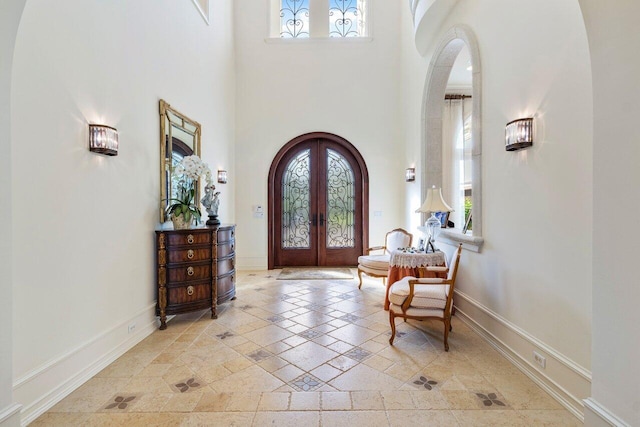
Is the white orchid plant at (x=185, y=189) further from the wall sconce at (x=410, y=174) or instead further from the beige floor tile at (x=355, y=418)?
the wall sconce at (x=410, y=174)

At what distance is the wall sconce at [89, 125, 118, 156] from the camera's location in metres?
2.46

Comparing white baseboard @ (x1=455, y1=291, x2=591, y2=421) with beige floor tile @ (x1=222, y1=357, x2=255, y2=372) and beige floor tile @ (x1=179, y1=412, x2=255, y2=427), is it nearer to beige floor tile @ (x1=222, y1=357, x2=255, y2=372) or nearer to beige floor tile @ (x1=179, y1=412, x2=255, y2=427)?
beige floor tile @ (x1=179, y1=412, x2=255, y2=427)

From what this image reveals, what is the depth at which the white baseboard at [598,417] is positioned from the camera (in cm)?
134

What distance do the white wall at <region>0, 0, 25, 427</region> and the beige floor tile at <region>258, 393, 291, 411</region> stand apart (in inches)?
51.1

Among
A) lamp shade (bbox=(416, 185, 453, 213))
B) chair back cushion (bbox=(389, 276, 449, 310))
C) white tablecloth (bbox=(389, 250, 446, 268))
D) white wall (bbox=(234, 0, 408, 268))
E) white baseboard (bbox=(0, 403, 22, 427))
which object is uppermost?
white wall (bbox=(234, 0, 408, 268))

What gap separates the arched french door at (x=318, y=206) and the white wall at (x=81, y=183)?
3.15 meters

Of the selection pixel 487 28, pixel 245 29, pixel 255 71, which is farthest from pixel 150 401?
pixel 245 29

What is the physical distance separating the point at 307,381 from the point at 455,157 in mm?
5969

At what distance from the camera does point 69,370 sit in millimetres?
2236

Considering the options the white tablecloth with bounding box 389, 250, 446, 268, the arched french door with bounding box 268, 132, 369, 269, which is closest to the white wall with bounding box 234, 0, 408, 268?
the arched french door with bounding box 268, 132, 369, 269

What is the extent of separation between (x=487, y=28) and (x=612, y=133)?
2315 millimetres

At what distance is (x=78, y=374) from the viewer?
231cm

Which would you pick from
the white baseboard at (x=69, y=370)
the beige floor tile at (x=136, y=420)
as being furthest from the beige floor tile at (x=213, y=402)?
the white baseboard at (x=69, y=370)

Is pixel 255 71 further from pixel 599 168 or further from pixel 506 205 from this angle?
pixel 599 168
